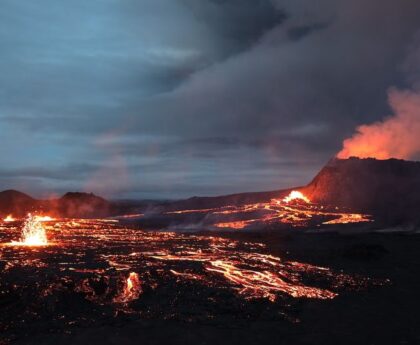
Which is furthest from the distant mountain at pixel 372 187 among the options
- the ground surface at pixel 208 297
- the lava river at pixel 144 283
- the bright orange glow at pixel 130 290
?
the bright orange glow at pixel 130 290

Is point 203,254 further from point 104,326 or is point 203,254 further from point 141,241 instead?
point 104,326

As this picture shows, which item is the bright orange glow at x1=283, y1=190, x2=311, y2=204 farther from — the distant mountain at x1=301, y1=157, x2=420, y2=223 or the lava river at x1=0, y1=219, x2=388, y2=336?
the lava river at x1=0, y1=219, x2=388, y2=336

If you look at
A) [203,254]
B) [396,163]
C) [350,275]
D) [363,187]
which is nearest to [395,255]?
[350,275]

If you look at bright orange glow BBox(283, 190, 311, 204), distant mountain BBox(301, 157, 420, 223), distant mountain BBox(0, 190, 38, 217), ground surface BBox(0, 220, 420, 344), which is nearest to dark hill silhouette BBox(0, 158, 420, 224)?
distant mountain BBox(301, 157, 420, 223)

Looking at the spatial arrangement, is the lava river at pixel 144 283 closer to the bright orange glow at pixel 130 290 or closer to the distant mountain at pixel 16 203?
Result: the bright orange glow at pixel 130 290

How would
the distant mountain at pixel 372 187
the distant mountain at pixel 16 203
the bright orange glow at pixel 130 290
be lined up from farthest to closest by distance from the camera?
the distant mountain at pixel 16 203
the distant mountain at pixel 372 187
the bright orange glow at pixel 130 290

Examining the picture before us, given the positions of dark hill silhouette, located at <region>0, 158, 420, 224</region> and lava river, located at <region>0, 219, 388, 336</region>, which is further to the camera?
dark hill silhouette, located at <region>0, 158, 420, 224</region>

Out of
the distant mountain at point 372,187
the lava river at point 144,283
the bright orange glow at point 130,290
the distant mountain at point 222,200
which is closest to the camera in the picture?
the lava river at point 144,283

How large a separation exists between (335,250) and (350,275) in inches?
405

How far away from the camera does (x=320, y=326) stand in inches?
658

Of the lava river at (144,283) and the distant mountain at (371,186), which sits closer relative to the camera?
the lava river at (144,283)

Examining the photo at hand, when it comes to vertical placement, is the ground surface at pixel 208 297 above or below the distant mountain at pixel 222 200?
below

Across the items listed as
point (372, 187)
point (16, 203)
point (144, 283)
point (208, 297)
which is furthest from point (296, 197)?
point (16, 203)

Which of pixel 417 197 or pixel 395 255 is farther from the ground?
pixel 417 197
